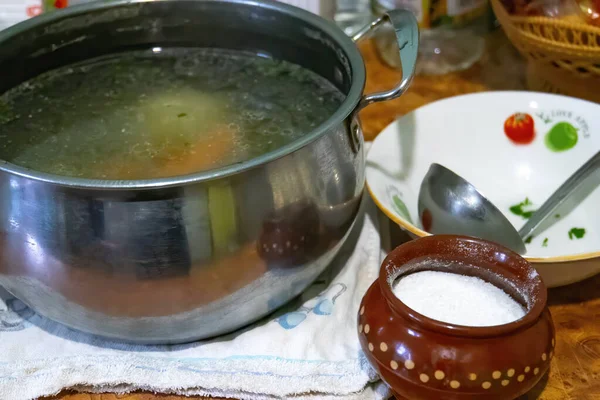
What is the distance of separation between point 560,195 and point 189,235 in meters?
0.45

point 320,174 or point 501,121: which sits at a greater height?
point 320,174

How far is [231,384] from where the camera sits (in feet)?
1.79

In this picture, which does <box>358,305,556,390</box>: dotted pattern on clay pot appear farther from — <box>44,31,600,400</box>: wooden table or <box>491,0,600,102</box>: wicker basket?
<box>491,0,600,102</box>: wicker basket

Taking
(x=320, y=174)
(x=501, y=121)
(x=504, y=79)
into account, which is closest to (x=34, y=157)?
(x=320, y=174)

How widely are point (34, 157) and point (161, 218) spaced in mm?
217

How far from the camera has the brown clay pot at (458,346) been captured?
1.47 ft

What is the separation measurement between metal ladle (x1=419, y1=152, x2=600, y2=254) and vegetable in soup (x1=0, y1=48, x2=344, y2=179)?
0.15m

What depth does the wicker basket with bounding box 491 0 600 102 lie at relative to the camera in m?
0.77

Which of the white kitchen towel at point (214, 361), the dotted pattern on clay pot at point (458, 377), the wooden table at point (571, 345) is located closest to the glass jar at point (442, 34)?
the wooden table at point (571, 345)

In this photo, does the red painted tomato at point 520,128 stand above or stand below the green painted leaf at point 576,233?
above

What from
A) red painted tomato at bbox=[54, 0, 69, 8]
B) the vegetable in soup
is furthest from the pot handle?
red painted tomato at bbox=[54, 0, 69, 8]

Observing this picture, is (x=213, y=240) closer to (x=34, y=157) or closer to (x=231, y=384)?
(x=231, y=384)

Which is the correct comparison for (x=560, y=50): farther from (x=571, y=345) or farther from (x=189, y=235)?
(x=189, y=235)

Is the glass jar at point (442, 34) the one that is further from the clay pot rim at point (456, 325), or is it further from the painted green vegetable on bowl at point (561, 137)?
the clay pot rim at point (456, 325)
